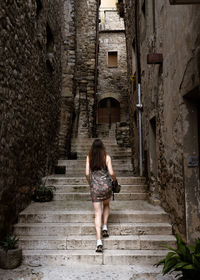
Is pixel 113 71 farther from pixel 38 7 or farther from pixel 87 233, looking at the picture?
pixel 87 233

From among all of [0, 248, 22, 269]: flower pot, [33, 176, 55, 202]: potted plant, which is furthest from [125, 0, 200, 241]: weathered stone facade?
[0, 248, 22, 269]: flower pot

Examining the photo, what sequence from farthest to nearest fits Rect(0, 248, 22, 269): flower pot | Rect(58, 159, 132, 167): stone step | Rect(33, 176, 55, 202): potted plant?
Rect(58, 159, 132, 167): stone step
Rect(33, 176, 55, 202): potted plant
Rect(0, 248, 22, 269): flower pot

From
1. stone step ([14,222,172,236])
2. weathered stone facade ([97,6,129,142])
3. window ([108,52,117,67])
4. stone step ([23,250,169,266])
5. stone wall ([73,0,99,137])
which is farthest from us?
window ([108,52,117,67])

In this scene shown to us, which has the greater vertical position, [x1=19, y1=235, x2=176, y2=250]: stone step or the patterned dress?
the patterned dress

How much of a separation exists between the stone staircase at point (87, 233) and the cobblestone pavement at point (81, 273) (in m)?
0.15

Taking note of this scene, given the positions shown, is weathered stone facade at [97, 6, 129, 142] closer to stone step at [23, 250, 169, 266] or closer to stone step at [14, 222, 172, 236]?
stone step at [14, 222, 172, 236]

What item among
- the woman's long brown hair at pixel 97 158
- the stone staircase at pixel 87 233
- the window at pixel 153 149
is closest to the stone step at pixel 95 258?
the stone staircase at pixel 87 233

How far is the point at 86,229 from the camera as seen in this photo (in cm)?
408

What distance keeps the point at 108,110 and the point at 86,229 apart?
47.7ft

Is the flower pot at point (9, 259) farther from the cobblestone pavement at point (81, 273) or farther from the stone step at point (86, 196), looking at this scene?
the stone step at point (86, 196)

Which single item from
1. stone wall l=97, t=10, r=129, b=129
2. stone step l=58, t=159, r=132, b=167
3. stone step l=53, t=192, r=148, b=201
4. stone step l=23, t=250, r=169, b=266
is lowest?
stone step l=23, t=250, r=169, b=266

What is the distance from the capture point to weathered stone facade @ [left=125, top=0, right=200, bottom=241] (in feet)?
10.0

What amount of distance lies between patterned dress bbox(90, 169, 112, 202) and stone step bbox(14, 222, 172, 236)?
0.64 m

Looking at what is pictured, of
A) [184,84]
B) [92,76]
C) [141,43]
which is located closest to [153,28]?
[141,43]
